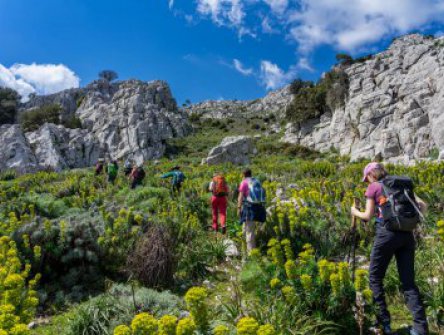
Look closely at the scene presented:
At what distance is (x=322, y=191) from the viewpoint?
9211 millimetres

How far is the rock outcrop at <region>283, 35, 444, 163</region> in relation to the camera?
2022cm

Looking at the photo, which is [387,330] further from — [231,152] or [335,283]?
[231,152]

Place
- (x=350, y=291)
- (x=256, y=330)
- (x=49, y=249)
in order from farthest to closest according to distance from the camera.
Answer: (x=49, y=249) < (x=350, y=291) < (x=256, y=330)


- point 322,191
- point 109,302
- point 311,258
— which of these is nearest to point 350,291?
point 311,258

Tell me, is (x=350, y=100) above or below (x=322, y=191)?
above

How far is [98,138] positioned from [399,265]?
110 feet

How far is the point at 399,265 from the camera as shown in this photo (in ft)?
12.7

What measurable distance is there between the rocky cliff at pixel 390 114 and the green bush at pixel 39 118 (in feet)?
94.0

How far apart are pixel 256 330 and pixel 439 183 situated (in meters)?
8.44

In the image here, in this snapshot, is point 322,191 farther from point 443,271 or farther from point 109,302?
point 109,302

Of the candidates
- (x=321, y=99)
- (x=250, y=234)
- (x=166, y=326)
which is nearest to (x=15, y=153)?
(x=321, y=99)

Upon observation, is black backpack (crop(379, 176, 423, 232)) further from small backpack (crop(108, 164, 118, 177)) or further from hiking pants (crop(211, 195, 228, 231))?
small backpack (crop(108, 164, 118, 177))

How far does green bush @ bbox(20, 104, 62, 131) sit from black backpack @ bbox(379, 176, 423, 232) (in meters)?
43.3

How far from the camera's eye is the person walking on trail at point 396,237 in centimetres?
366
